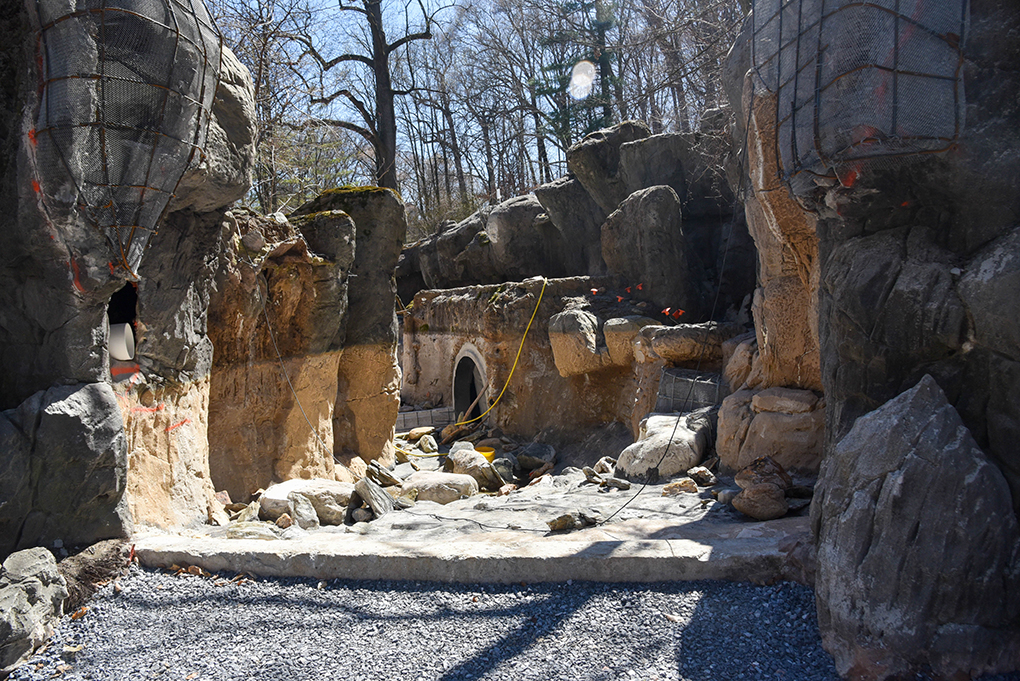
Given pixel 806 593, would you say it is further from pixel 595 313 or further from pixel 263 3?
pixel 263 3

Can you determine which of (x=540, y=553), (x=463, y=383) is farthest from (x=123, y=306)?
→ (x=463, y=383)

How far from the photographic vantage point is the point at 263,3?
9133mm

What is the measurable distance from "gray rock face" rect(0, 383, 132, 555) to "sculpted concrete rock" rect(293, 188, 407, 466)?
15.4 ft

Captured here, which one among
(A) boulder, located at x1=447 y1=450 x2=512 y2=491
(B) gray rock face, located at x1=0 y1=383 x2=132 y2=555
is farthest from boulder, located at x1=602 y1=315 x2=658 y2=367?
(B) gray rock face, located at x1=0 y1=383 x2=132 y2=555

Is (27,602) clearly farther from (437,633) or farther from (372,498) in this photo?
(372,498)

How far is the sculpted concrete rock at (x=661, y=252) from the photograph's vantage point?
9727 mm

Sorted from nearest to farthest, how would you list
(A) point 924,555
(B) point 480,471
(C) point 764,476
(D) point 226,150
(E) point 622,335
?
1. (A) point 924,555
2. (C) point 764,476
3. (D) point 226,150
4. (B) point 480,471
5. (E) point 622,335

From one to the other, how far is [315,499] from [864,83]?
15.3 ft

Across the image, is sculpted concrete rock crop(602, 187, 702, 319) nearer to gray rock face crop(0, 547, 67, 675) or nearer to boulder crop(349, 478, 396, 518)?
boulder crop(349, 478, 396, 518)

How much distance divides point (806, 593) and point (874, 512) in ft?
2.32

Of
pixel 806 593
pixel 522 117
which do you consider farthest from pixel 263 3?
pixel 522 117

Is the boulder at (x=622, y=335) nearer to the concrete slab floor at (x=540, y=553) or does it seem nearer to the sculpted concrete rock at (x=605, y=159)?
the sculpted concrete rock at (x=605, y=159)

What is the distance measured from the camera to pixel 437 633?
2.99 m

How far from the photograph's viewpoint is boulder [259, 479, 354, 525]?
5137 millimetres
